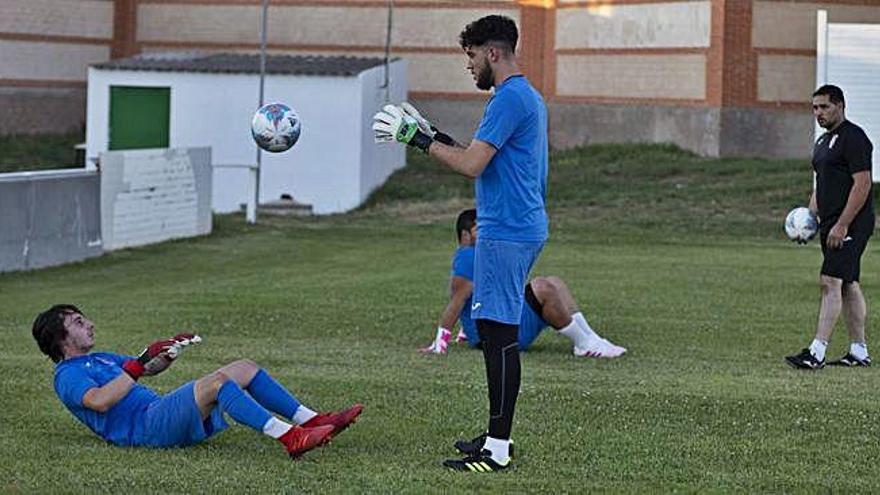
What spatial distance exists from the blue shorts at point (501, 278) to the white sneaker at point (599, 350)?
5.01 m

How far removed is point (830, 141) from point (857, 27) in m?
18.9

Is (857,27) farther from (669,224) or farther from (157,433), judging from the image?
(157,433)

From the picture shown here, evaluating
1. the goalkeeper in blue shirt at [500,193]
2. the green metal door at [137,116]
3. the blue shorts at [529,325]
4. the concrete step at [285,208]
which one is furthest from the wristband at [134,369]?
the green metal door at [137,116]

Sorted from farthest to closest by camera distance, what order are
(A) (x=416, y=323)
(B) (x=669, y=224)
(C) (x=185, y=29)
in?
(C) (x=185, y=29) → (B) (x=669, y=224) → (A) (x=416, y=323)

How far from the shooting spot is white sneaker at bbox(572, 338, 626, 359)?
45.9 feet

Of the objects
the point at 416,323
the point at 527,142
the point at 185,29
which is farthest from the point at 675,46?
the point at 527,142

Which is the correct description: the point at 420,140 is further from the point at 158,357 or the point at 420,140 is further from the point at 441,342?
the point at 441,342

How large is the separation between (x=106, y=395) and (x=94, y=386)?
0.09 metres

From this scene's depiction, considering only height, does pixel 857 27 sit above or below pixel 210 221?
above

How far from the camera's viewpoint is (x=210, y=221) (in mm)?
28703

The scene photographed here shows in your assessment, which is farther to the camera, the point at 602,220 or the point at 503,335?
the point at 602,220

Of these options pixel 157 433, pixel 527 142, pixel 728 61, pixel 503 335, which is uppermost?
pixel 728 61

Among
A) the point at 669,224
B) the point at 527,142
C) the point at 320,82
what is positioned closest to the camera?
the point at 527,142

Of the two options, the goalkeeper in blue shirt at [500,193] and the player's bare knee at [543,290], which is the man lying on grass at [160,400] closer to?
the goalkeeper in blue shirt at [500,193]
